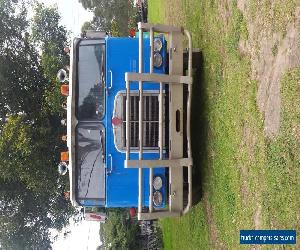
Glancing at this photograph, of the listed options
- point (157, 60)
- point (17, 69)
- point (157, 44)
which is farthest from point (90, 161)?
point (17, 69)

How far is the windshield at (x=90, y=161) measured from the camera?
9.31m

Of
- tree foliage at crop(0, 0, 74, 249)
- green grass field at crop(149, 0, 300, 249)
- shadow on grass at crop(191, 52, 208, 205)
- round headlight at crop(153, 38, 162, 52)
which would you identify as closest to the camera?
green grass field at crop(149, 0, 300, 249)

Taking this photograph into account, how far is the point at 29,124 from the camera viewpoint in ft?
59.3

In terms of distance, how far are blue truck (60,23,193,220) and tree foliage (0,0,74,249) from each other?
26.1 ft

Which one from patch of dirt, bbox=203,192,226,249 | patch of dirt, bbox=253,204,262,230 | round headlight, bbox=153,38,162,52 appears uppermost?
round headlight, bbox=153,38,162,52

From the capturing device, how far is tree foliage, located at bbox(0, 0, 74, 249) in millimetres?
17328

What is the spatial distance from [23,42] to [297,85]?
15.4 meters

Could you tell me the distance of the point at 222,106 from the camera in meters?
8.75

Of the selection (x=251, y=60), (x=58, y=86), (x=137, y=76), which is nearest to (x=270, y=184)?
(x=251, y=60)

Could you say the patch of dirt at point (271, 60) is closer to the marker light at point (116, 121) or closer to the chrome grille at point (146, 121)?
the chrome grille at point (146, 121)

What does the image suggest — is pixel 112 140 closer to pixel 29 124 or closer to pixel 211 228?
pixel 211 228

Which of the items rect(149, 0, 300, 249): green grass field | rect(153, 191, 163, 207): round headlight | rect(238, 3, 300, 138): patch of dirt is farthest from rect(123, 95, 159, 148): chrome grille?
rect(238, 3, 300, 138): patch of dirt

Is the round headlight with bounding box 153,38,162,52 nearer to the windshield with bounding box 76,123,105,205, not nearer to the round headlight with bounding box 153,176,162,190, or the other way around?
the windshield with bounding box 76,123,105,205

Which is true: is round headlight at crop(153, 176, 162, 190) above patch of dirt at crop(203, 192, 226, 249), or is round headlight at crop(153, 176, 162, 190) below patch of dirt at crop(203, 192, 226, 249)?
above
